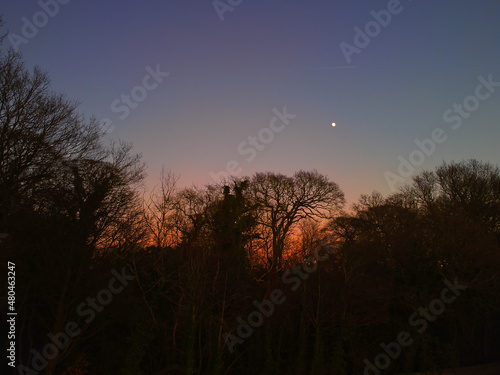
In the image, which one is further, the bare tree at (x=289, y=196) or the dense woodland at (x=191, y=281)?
the bare tree at (x=289, y=196)

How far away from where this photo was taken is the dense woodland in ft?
37.9

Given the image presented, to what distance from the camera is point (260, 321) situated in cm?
1463

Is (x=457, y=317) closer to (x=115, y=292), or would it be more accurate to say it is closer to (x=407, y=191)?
(x=115, y=292)

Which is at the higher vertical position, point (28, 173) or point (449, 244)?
point (28, 173)

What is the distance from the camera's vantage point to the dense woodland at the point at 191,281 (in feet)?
37.9

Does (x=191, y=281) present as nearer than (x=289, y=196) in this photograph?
Yes

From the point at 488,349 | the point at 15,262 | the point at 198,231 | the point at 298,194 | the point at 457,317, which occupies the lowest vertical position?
the point at 488,349

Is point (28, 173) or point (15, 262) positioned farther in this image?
point (28, 173)

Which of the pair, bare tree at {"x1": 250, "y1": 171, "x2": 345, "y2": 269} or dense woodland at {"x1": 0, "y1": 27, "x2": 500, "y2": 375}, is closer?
dense woodland at {"x1": 0, "y1": 27, "x2": 500, "y2": 375}

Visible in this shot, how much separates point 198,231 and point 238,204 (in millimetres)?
8271

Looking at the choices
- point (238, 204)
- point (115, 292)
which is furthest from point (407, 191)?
point (115, 292)

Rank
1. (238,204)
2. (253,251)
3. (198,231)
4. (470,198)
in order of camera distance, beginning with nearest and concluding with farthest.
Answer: (198,231), (253,251), (238,204), (470,198)

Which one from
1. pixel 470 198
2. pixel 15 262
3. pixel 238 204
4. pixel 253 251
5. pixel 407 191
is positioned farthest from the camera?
pixel 407 191

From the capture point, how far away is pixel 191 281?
12.1 metres
